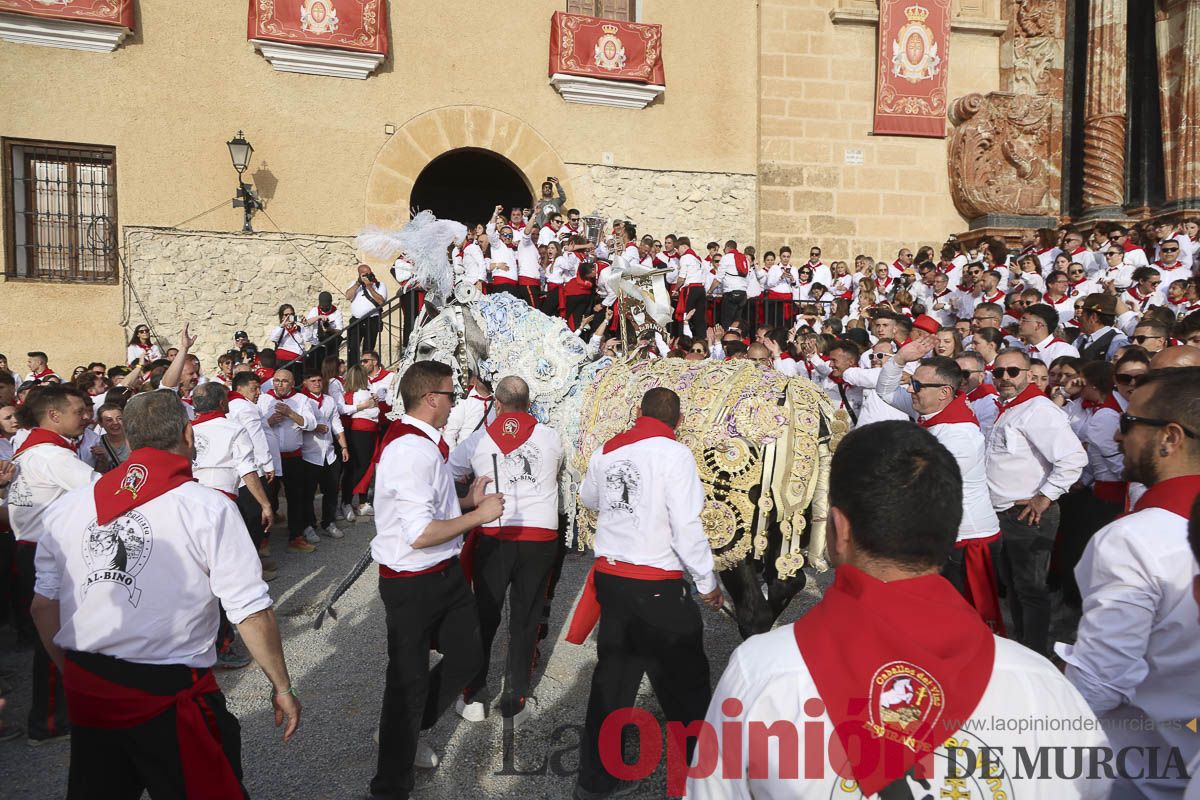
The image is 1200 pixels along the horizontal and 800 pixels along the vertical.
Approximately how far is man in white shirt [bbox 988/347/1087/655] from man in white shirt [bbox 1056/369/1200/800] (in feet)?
9.25

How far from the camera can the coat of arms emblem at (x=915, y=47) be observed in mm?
16391

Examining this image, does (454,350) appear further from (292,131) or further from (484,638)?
(292,131)

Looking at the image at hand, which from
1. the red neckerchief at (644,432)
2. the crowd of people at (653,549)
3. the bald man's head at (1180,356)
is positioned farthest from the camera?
the bald man's head at (1180,356)

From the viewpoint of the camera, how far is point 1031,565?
5.19 m

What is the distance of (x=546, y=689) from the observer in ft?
16.8

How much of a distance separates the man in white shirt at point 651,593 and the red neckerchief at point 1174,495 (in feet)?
5.71

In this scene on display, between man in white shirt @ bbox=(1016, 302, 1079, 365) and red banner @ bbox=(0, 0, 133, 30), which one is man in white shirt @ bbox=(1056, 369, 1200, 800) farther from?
red banner @ bbox=(0, 0, 133, 30)

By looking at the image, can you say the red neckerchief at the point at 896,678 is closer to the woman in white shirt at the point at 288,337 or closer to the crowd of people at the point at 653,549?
the crowd of people at the point at 653,549

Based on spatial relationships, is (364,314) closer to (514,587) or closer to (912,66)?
(514,587)

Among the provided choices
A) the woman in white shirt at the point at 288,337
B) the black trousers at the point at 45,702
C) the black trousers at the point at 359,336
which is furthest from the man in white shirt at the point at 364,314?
the black trousers at the point at 45,702

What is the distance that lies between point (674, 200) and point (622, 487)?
13109mm

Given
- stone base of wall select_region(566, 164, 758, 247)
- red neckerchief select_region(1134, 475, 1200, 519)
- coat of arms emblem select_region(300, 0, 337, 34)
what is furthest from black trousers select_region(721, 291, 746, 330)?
red neckerchief select_region(1134, 475, 1200, 519)

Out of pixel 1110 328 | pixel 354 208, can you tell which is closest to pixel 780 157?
pixel 354 208

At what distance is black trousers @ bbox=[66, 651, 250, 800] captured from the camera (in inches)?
106
